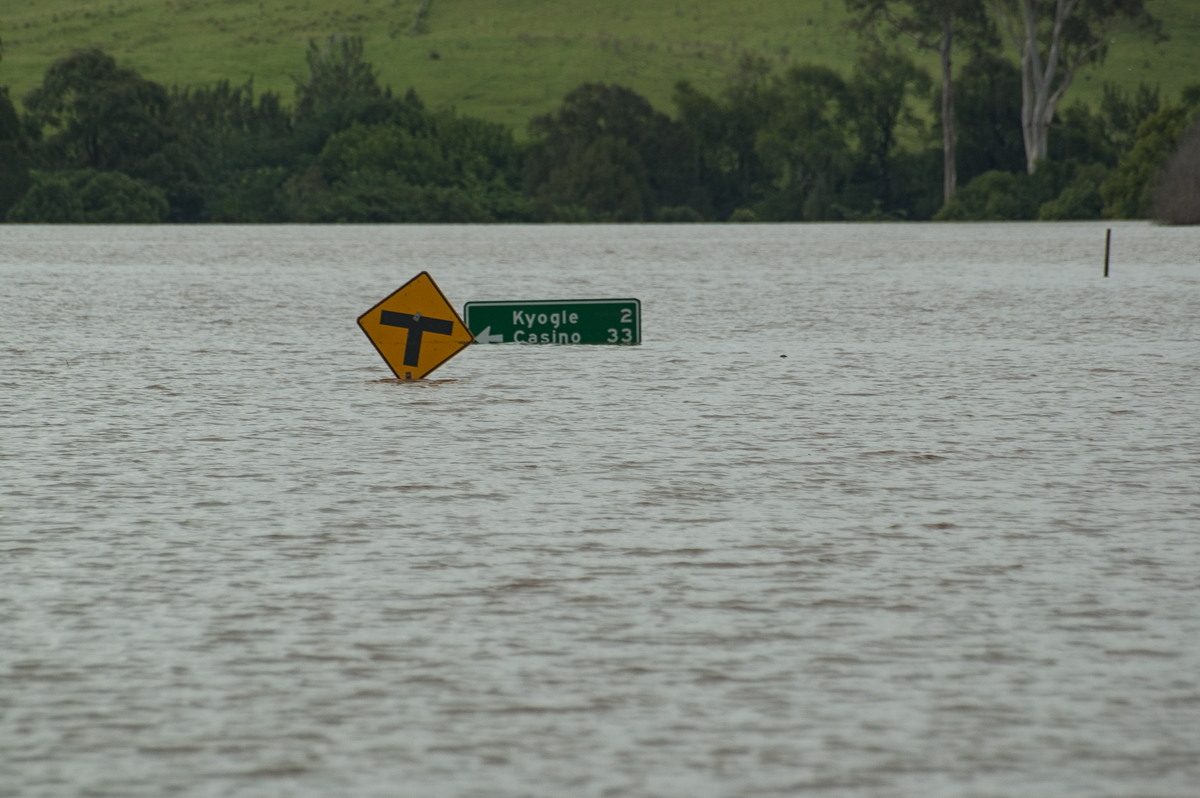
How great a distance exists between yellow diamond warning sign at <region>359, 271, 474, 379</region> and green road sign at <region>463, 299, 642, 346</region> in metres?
0.86

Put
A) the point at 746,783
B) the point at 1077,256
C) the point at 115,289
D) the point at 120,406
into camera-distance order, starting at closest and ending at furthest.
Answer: the point at 746,783 < the point at 120,406 < the point at 115,289 < the point at 1077,256

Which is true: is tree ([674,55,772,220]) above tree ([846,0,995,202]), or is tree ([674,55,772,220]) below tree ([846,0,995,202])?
below

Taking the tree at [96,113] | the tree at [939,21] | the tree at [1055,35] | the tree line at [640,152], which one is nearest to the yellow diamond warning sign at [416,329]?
the tree at [1055,35]

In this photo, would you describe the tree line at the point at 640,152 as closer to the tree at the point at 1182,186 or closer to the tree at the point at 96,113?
the tree at the point at 96,113

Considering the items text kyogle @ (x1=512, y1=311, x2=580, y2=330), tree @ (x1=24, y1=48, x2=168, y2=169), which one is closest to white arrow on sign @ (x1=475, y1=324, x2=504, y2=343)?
text kyogle @ (x1=512, y1=311, x2=580, y2=330)

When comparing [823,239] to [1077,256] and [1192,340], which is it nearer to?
[1077,256]

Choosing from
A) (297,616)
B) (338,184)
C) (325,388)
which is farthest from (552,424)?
(338,184)

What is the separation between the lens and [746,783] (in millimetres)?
4852

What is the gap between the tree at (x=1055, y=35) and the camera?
295 ft

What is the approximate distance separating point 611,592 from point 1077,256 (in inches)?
1540

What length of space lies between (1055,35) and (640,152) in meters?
42.4

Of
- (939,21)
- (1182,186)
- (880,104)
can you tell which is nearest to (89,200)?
(939,21)

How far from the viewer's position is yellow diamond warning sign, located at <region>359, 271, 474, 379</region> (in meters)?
14.7

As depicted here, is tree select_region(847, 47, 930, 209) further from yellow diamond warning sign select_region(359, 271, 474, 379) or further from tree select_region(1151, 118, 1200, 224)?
yellow diamond warning sign select_region(359, 271, 474, 379)
